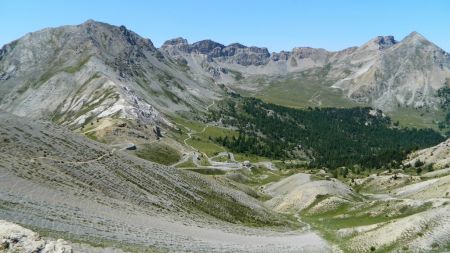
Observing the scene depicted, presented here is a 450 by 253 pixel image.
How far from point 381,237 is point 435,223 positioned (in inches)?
300

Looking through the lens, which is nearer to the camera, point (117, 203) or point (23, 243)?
point (23, 243)

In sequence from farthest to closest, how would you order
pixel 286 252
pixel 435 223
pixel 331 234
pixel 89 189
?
pixel 331 234 → pixel 89 189 → pixel 286 252 → pixel 435 223

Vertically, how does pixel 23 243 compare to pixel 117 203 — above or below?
above

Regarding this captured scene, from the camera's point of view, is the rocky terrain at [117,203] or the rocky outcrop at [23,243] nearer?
the rocky outcrop at [23,243]

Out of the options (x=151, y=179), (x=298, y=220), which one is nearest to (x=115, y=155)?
(x=151, y=179)

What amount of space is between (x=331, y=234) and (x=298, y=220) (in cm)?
2797

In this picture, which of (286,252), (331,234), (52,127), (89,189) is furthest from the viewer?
(52,127)

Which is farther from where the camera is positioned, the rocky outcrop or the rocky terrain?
the rocky terrain

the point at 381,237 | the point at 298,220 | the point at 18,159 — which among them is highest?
the point at 18,159

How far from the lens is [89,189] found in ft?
254

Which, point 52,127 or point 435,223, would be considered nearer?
point 435,223

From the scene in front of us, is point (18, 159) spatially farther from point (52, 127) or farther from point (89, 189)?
point (52, 127)

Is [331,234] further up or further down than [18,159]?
further down

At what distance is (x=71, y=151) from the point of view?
300ft
